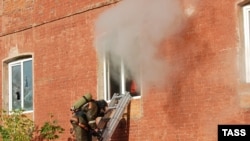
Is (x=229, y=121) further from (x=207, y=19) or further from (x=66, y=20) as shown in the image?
(x=66, y=20)

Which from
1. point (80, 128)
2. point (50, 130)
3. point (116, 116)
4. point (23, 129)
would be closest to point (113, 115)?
point (116, 116)

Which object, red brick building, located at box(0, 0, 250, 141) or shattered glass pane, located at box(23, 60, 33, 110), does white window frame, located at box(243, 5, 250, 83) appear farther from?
shattered glass pane, located at box(23, 60, 33, 110)

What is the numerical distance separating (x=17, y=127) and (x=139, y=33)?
13.4 feet

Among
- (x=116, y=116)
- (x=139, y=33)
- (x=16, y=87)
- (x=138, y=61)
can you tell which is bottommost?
(x=116, y=116)

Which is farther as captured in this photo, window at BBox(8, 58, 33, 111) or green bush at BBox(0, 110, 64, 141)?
window at BBox(8, 58, 33, 111)

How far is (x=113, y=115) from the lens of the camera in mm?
13945

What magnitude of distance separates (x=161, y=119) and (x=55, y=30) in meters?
4.32

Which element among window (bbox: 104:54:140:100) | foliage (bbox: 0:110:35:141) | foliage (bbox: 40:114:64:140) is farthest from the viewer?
foliage (bbox: 0:110:35:141)

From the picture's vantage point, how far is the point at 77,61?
15711 millimetres

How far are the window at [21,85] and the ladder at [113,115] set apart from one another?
3687 mm

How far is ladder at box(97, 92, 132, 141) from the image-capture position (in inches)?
541

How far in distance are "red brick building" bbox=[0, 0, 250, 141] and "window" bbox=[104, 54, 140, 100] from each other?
2cm

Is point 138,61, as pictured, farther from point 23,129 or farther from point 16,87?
point 16,87

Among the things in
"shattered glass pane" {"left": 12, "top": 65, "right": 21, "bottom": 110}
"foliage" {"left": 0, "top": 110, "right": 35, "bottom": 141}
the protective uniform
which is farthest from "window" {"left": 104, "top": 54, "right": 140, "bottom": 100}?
"shattered glass pane" {"left": 12, "top": 65, "right": 21, "bottom": 110}
